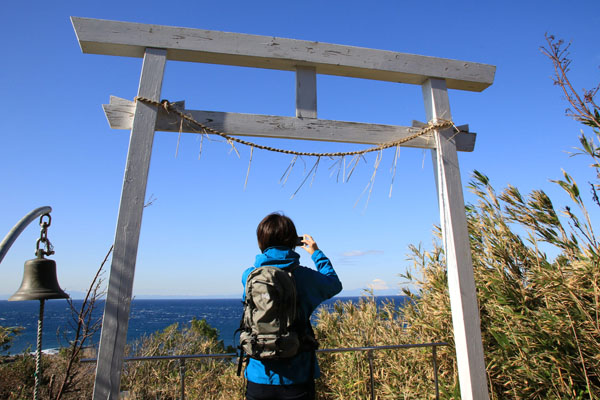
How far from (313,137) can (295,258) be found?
976 mm

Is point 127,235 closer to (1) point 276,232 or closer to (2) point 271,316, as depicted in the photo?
(1) point 276,232

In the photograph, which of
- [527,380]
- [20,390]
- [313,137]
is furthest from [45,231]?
[20,390]

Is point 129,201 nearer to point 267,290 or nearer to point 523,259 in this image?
point 267,290

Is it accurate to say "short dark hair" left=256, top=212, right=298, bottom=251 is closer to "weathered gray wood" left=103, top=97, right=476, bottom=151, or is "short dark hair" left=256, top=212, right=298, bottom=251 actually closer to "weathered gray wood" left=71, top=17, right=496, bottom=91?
"weathered gray wood" left=103, top=97, right=476, bottom=151

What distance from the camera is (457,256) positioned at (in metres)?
2.48

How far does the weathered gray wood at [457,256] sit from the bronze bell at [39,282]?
7.71 feet

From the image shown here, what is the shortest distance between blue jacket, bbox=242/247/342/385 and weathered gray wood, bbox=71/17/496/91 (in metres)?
1.38

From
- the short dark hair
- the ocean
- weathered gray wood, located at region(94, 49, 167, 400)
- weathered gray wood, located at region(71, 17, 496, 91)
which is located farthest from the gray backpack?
weathered gray wood, located at region(71, 17, 496, 91)

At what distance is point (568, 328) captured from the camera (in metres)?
2.93

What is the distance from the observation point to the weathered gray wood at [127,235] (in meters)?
1.86

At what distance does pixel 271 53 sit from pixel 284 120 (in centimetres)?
46

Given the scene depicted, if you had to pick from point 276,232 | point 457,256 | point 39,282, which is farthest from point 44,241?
point 457,256

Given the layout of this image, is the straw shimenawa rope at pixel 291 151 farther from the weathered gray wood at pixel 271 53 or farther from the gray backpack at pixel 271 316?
the gray backpack at pixel 271 316

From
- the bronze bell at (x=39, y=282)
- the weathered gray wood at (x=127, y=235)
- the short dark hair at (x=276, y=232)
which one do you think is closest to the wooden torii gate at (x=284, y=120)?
the weathered gray wood at (x=127, y=235)
